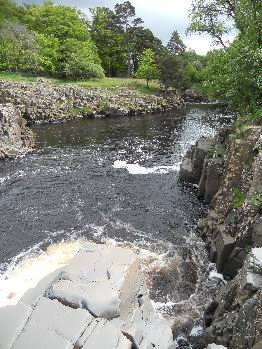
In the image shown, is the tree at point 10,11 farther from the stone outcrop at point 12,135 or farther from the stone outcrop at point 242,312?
the stone outcrop at point 242,312

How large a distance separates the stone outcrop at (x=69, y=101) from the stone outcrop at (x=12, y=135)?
13865 mm

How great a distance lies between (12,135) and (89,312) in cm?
3392

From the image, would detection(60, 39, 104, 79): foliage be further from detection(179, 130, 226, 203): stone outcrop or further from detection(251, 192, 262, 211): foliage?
detection(251, 192, 262, 211): foliage

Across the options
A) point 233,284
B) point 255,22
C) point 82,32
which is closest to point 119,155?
point 255,22

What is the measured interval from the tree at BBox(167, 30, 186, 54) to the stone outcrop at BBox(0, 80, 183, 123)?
3169 centimetres

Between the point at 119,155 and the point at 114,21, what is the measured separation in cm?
6128

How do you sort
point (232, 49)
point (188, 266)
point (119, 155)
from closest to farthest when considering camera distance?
point (188, 266), point (232, 49), point (119, 155)

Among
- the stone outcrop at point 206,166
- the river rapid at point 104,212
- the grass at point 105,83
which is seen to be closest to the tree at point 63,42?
the grass at point 105,83

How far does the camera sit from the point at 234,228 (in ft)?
68.4

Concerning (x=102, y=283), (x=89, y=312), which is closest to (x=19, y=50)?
(x=102, y=283)

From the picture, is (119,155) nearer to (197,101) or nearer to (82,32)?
(197,101)

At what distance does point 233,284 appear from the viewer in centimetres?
1531

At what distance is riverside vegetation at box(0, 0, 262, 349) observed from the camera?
15.4 meters

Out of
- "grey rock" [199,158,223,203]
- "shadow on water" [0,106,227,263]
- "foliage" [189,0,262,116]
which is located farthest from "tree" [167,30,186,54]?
"grey rock" [199,158,223,203]
